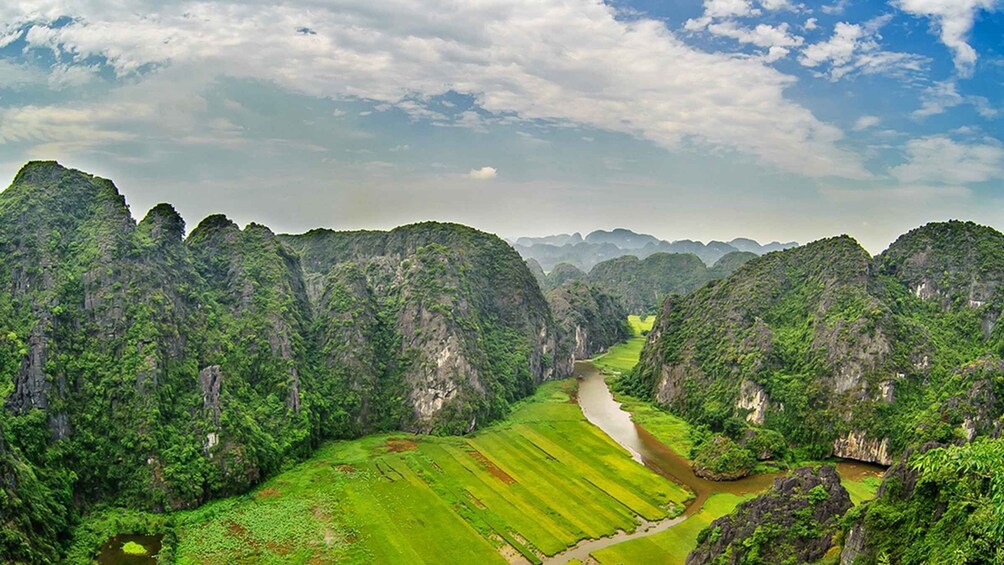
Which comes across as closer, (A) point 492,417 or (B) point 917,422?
(B) point 917,422

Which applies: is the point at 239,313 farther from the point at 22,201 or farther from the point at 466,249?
the point at 466,249

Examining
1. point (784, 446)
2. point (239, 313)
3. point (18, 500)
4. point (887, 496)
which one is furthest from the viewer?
point (239, 313)

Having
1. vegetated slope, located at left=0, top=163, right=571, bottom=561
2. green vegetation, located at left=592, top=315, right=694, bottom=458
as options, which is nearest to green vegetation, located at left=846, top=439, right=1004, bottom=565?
green vegetation, located at left=592, top=315, right=694, bottom=458

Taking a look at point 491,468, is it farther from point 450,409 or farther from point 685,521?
point 685,521

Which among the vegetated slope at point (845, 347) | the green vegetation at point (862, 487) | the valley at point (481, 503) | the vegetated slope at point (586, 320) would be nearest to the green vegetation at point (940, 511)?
the valley at point (481, 503)

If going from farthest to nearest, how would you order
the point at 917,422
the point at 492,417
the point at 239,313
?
the point at 492,417 → the point at 239,313 → the point at 917,422

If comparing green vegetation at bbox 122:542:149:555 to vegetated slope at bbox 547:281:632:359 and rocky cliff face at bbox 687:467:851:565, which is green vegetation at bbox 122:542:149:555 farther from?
vegetated slope at bbox 547:281:632:359

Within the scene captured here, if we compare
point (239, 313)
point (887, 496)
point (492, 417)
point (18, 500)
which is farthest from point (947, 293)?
point (18, 500)
